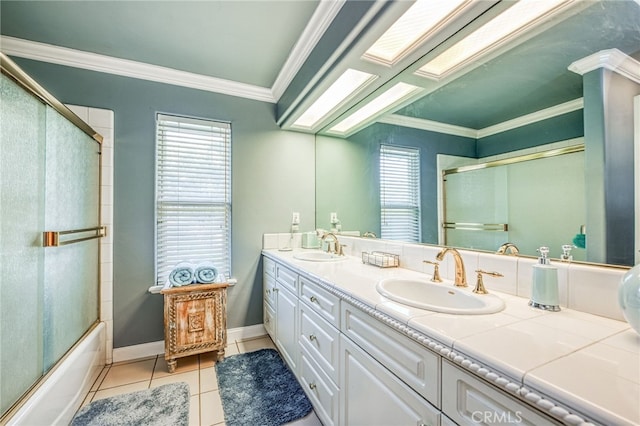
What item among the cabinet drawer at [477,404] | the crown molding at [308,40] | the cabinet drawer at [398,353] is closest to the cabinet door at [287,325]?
the cabinet drawer at [398,353]

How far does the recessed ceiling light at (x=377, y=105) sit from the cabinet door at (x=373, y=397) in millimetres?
1553

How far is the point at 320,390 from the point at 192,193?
1921 mm

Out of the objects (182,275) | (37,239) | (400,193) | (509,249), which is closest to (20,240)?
(37,239)

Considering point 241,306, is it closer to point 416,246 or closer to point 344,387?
point 344,387

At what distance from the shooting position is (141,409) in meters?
1.63

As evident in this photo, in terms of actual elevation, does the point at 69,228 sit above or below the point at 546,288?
above

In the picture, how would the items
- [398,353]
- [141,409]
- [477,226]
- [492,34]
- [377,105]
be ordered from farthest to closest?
[377,105], [141,409], [477,226], [492,34], [398,353]

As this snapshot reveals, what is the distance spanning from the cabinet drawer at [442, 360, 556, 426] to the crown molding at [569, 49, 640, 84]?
1053 millimetres

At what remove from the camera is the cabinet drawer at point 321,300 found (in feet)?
4.29

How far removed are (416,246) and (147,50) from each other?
8.07ft

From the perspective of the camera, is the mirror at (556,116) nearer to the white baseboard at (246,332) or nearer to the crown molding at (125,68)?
the crown molding at (125,68)

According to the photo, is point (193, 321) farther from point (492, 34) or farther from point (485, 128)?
point (492, 34)

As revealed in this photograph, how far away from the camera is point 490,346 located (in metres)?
0.67

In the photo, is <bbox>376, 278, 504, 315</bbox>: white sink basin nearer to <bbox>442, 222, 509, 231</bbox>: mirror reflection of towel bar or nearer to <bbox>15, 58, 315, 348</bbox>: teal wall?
<bbox>442, 222, 509, 231</bbox>: mirror reflection of towel bar
